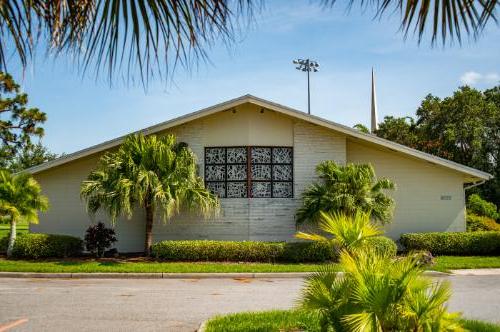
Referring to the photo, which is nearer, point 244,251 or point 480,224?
point 244,251

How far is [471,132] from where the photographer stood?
34750mm

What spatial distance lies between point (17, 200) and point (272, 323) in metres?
12.4

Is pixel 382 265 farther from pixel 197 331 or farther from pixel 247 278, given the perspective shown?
pixel 247 278

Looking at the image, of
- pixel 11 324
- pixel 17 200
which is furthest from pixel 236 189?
pixel 11 324

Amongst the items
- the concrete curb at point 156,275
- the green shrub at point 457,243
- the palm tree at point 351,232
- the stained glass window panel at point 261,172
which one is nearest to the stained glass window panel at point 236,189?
the stained glass window panel at point 261,172

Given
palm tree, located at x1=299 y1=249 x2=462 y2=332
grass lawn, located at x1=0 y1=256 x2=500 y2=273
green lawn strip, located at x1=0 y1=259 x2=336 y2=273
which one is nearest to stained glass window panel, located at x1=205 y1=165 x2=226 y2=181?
grass lawn, located at x1=0 y1=256 x2=500 y2=273

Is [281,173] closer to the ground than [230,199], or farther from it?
farther from it

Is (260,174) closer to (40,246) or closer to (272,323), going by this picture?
(40,246)

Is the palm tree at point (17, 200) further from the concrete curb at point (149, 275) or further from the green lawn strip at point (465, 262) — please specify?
the green lawn strip at point (465, 262)

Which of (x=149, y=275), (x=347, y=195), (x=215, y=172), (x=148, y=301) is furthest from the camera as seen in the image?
(x=215, y=172)

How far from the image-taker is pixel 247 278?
45.6 ft

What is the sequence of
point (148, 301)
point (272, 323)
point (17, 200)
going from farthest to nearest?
point (17, 200) < point (148, 301) < point (272, 323)

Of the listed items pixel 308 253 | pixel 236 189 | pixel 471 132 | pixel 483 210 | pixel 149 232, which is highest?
pixel 471 132

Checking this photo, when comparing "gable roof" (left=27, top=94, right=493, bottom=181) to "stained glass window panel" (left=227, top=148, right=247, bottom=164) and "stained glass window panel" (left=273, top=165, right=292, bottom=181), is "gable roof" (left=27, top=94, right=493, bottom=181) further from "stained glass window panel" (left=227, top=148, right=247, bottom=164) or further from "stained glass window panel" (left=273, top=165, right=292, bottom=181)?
"stained glass window panel" (left=273, top=165, right=292, bottom=181)
